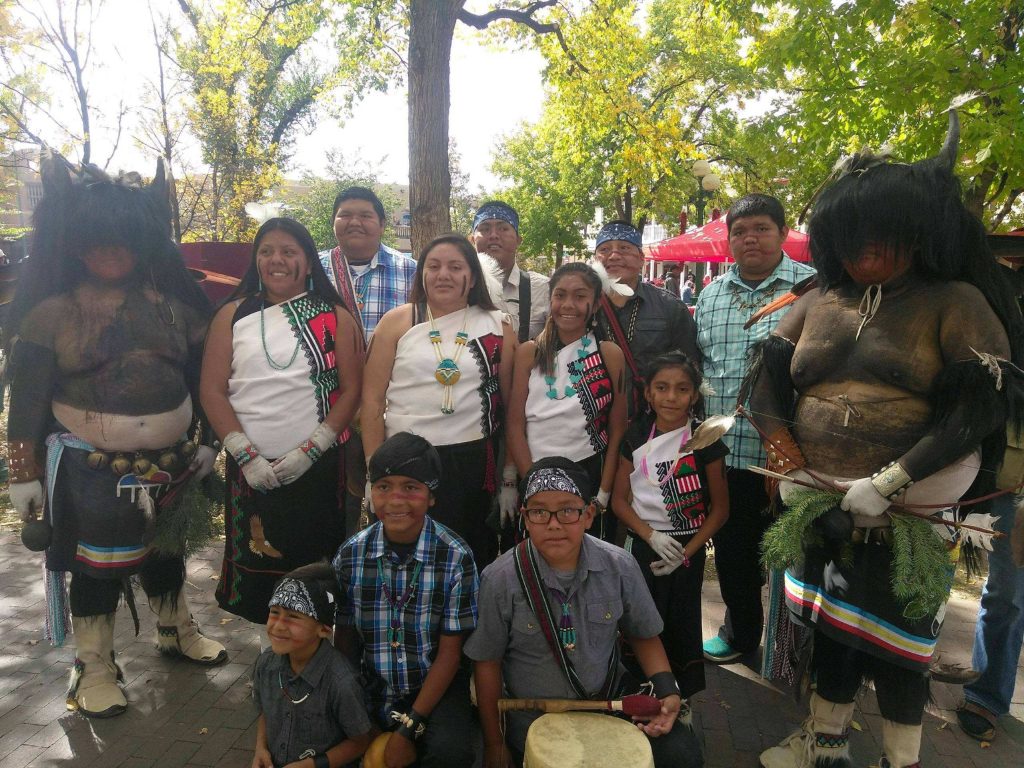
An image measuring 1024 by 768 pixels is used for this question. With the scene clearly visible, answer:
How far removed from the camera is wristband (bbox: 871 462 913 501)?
2.14 meters

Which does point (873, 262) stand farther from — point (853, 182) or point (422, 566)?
point (422, 566)

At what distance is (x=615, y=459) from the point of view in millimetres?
3035

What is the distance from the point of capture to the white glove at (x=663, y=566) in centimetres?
274

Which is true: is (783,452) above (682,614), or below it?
above

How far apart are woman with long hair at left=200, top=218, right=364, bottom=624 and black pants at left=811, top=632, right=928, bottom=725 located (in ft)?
→ 6.79

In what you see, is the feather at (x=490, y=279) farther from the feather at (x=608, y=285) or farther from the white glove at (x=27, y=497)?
the white glove at (x=27, y=497)

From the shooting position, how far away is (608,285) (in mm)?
3143

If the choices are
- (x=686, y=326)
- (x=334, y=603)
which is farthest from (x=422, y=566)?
(x=686, y=326)

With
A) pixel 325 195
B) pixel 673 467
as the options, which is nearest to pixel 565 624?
pixel 673 467

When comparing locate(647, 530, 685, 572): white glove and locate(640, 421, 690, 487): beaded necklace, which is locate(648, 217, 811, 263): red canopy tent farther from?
locate(647, 530, 685, 572): white glove

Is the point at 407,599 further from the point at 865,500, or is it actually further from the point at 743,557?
the point at 743,557

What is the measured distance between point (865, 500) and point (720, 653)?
162cm

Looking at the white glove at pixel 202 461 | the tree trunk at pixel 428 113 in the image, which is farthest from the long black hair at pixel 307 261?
the tree trunk at pixel 428 113

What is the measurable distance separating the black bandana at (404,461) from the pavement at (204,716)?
132cm
